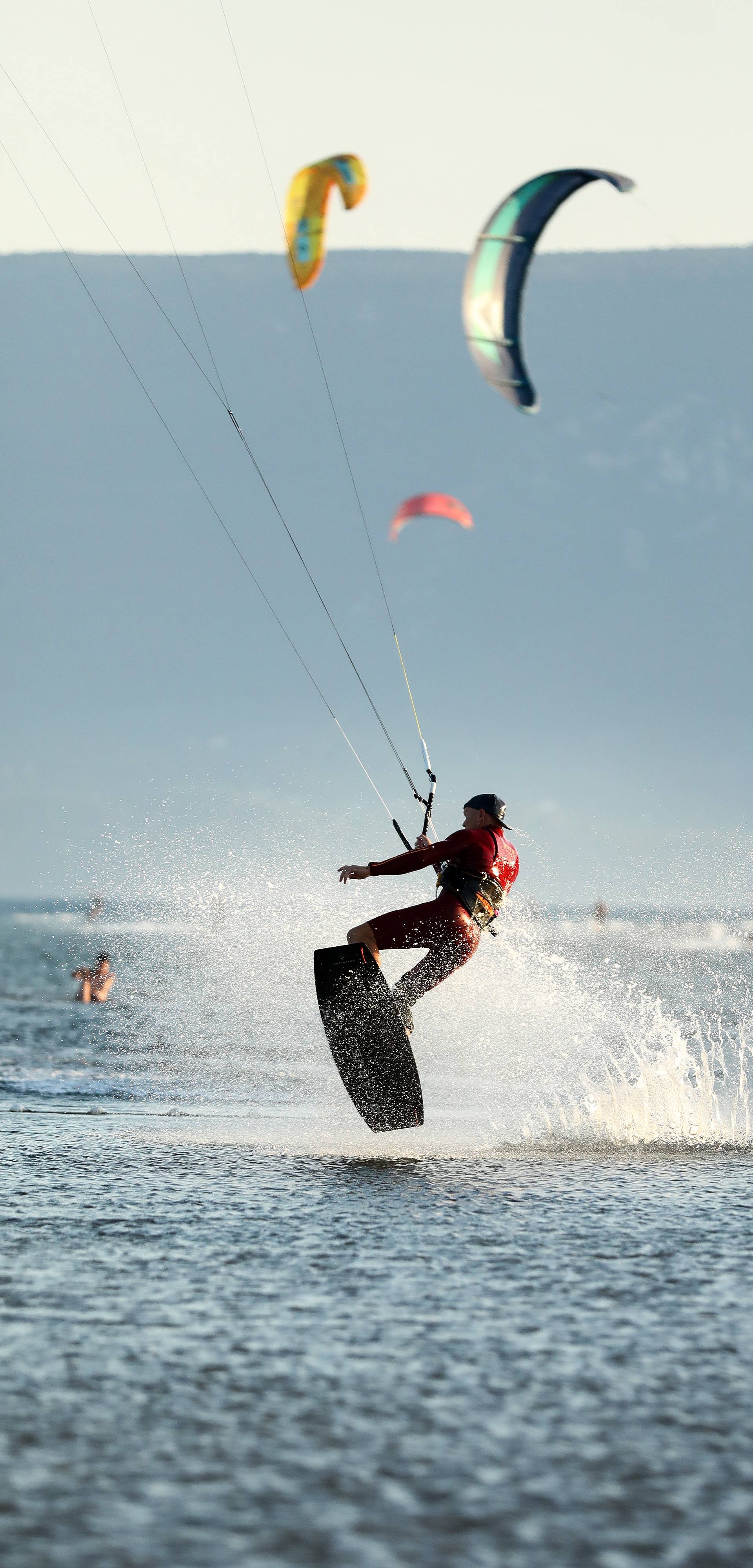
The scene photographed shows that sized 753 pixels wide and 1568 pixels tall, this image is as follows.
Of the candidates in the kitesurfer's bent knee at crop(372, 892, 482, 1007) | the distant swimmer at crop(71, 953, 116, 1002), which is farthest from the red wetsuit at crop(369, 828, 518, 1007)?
the distant swimmer at crop(71, 953, 116, 1002)

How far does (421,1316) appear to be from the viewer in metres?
4.52

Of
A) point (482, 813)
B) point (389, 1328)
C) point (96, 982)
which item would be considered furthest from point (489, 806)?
point (96, 982)

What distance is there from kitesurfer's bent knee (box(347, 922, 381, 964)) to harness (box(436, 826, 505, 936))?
0.54 metres

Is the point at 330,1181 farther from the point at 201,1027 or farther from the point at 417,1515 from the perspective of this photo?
the point at 201,1027

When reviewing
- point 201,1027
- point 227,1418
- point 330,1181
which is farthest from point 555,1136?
point 201,1027

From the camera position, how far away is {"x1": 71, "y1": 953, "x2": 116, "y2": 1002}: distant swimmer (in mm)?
24656

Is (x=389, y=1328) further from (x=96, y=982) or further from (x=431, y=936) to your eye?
(x=96, y=982)

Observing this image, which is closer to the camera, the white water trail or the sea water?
the sea water

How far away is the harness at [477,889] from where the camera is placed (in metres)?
8.29

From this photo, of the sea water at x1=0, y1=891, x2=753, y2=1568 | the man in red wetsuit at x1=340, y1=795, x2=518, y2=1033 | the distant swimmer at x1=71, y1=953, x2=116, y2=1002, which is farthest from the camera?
Result: the distant swimmer at x1=71, y1=953, x2=116, y2=1002

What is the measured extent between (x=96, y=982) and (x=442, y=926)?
17.7 metres

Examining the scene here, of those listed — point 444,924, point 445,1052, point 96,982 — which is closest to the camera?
point 444,924

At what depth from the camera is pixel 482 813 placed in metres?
8.41

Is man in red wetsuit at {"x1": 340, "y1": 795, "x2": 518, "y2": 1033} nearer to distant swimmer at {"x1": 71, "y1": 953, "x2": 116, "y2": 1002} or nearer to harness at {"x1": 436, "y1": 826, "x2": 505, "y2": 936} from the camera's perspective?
harness at {"x1": 436, "y1": 826, "x2": 505, "y2": 936}
